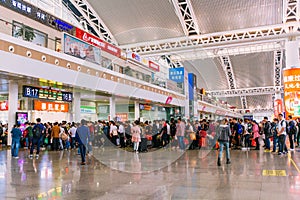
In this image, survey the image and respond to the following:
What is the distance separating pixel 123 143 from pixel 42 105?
595cm

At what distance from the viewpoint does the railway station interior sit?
620 centimetres

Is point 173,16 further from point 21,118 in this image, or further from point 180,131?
point 21,118

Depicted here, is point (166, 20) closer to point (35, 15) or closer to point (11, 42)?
point (35, 15)

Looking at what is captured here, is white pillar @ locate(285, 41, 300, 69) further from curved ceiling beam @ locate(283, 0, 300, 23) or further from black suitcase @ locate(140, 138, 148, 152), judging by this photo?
black suitcase @ locate(140, 138, 148, 152)

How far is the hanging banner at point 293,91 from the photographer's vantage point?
17.1 meters

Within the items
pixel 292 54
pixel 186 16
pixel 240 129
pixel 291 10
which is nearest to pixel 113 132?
pixel 240 129

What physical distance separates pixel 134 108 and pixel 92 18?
50.0 ft

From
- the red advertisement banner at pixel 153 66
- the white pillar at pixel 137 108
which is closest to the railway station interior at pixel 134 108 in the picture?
the white pillar at pixel 137 108

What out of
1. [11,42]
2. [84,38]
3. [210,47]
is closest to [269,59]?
[210,47]

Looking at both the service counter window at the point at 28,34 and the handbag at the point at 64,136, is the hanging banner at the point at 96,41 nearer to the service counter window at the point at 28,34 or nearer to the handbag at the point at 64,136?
the service counter window at the point at 28,34

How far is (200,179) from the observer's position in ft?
20.8

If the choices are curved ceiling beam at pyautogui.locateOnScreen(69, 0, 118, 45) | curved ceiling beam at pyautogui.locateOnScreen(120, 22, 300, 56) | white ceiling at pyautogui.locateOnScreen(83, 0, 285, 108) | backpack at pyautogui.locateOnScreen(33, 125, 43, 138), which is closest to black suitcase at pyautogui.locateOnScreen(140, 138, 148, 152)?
backpack at pyautogui.locateOnScreen(33, 125, 43, 138)

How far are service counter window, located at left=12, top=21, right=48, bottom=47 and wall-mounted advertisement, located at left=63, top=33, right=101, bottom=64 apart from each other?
1655mm

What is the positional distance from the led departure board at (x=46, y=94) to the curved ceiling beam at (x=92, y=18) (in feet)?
52.7
